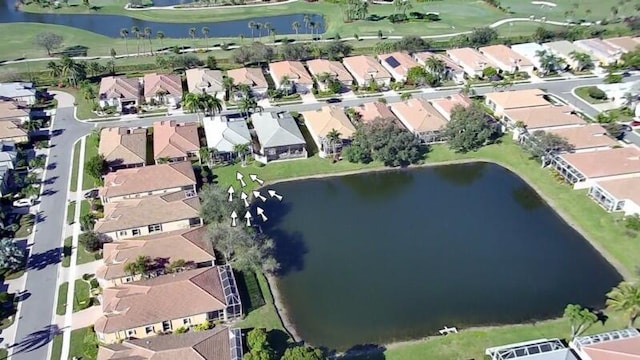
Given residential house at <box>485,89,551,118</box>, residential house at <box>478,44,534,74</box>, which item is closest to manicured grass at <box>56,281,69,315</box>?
residential house at <box>485,89,551,118</box>

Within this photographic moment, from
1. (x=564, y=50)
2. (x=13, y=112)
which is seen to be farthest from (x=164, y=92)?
(x=564, y=50)

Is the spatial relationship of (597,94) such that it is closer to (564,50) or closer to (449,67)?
(564,50)

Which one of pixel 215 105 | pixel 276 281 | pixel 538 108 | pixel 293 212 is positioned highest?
pixel 538 108

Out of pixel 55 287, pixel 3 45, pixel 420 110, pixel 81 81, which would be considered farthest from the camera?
pixel 3 45

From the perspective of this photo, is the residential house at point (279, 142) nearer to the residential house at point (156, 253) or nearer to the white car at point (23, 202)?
the residential house at point (156, 253)

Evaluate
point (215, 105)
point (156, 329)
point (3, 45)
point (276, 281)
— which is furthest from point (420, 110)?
point (3, 45)

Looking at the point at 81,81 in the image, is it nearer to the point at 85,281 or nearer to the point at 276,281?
the point at 85,281

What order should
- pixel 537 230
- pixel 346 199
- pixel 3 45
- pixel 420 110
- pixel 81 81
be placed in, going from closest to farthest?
pixel 537 230 < pixel 346 199 < pixel 420 110 < pixel 81 81 < pixel 3 45
